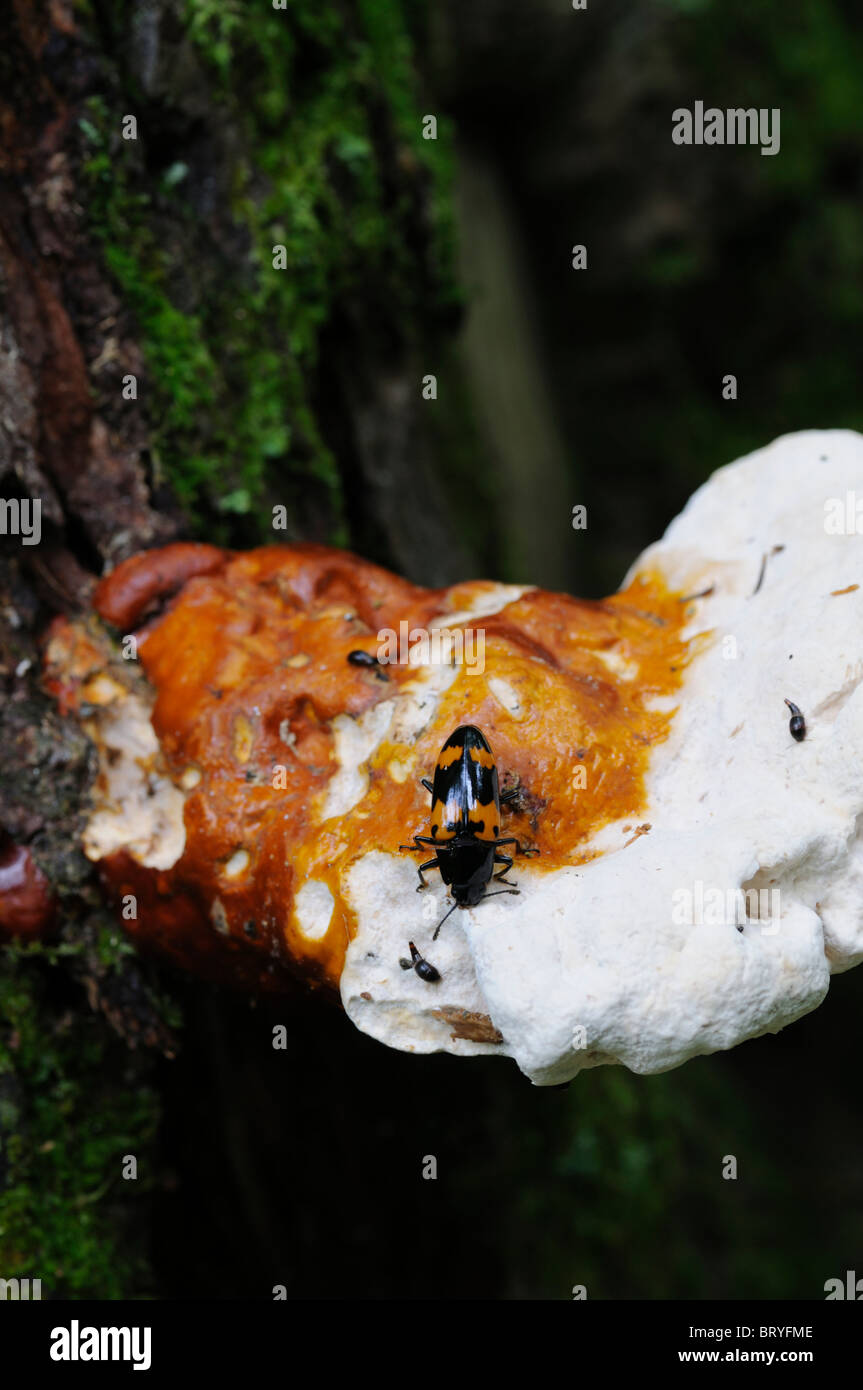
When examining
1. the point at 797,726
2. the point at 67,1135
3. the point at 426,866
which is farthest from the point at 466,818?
the point at 67,1135

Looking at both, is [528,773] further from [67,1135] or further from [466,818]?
[67,1135]

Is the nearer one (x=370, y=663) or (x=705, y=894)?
(x=705, y=894)

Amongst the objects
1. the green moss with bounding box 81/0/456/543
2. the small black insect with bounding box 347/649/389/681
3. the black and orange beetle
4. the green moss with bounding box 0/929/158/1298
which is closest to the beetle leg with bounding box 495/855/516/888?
the black and orange beetle

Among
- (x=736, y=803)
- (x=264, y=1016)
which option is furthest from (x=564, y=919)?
(x=264, y=1016)

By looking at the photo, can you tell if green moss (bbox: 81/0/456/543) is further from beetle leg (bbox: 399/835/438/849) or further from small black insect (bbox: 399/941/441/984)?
small black insect (bbox: 399/941/441/984)

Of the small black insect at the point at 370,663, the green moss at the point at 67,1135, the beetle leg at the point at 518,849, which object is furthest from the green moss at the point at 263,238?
the beetle leg at the point at 518,849

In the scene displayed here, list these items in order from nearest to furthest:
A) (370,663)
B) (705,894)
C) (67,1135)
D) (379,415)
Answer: (705,894) → (370,663) → (67,1135) → (379,415)
